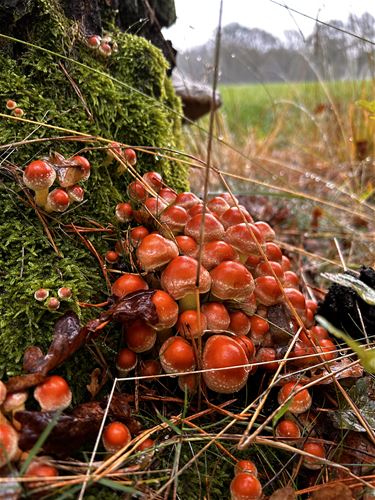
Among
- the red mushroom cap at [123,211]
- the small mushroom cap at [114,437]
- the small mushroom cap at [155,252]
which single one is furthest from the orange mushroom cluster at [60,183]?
the small mushroom cap at [114,437]

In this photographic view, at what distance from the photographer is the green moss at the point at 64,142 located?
170 cm

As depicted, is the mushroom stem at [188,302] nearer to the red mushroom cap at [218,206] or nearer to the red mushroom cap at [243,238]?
the red mushroom cap at [243,238]

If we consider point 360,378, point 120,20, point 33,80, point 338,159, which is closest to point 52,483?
point 360,378

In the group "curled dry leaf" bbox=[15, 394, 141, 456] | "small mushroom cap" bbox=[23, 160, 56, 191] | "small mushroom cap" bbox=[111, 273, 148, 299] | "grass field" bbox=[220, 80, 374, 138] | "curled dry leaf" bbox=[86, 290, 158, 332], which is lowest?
"curled dry leaf" bbox=[15, 394, 141, 456]

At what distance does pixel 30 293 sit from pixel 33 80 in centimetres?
112

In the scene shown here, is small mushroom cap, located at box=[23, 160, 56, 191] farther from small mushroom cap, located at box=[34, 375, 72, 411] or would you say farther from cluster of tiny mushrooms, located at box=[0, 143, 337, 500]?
small mushroom cap, located at box=[34, 375, 72, 411]

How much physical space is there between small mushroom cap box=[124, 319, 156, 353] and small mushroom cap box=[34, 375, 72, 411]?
0.38 m

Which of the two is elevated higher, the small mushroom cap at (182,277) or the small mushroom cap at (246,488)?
the small mushroom cap at (182,277)

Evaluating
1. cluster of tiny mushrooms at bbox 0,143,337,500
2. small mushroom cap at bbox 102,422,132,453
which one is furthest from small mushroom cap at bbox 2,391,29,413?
small mushroom cap at bbox 102,422,132,453

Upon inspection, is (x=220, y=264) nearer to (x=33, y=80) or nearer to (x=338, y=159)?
(x=33, y=80)

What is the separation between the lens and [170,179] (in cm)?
265

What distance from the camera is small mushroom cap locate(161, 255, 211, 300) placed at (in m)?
1.75

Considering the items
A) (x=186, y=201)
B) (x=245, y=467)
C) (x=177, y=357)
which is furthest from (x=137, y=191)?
(x=245, y=467)

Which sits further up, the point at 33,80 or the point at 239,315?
the point at 33,80
